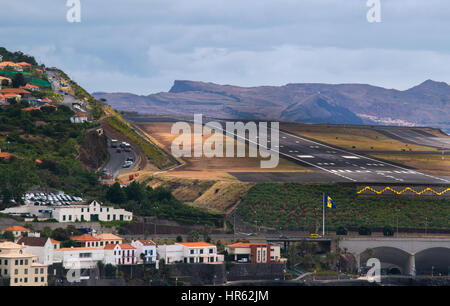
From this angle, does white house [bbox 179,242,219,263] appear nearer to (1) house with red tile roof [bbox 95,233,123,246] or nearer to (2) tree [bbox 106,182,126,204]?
(1) house with red tile roof [bbox 95,233,123,246]

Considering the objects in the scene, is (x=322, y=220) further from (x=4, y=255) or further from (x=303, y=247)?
(x=4, y=255)

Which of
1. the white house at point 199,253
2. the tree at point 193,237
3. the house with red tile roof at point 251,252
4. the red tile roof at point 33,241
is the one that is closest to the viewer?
the red tile roof at point 33,241

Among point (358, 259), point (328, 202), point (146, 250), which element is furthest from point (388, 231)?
point (146, 250)

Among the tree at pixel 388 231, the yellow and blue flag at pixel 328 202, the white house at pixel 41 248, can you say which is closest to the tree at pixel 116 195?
the yellow and blue flag at pixel 328 202

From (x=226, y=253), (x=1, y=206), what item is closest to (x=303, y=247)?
(x=226, y=253)

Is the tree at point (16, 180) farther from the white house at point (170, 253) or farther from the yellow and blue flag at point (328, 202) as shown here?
the yellow and blue flag at point (328, 202)
